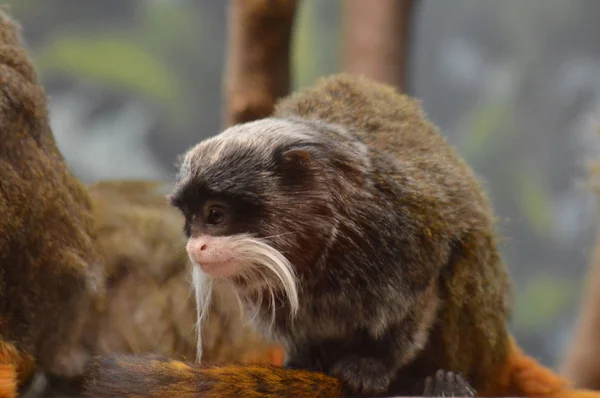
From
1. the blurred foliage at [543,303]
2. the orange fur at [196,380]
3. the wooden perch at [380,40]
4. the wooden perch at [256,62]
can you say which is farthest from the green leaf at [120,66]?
the orange fur at [196,380]

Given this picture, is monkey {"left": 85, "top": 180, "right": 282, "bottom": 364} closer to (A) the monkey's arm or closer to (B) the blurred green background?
(A) the monkey's arm

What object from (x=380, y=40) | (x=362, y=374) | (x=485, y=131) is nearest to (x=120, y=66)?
(x=380, y=40)

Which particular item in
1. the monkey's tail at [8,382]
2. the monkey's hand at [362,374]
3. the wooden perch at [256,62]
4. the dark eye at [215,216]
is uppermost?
the wooden perch at [256,62]

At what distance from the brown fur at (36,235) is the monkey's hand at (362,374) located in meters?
0.74

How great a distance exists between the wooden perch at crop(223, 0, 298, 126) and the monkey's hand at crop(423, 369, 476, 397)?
3.69 feet

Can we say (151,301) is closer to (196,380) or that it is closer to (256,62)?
(256,62)

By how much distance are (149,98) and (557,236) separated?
8.93ft

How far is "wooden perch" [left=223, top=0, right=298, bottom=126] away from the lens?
8.21 feet

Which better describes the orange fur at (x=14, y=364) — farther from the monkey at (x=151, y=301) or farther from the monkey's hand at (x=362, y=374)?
the monkey's hand at (x=362, y=374)

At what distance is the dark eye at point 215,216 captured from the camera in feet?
5.51

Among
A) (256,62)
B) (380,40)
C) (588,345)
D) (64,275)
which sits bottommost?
(64,275)

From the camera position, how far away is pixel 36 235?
189 cm

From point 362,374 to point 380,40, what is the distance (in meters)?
1.86

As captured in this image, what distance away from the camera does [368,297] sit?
5.77ft
